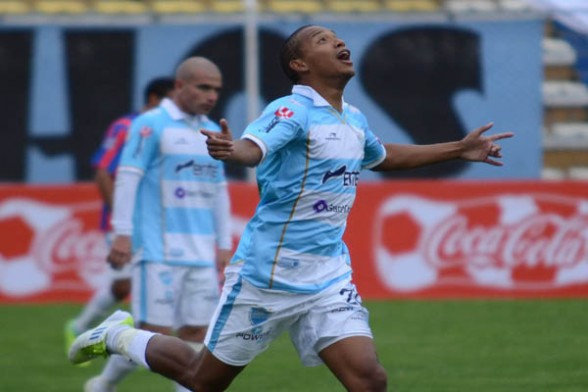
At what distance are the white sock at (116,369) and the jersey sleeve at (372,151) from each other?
2106 millimetres

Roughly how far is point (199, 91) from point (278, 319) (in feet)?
7.41

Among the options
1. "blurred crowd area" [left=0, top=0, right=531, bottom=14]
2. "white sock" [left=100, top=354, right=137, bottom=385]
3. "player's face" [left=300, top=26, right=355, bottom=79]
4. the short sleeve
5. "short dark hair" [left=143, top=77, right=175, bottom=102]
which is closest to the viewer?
"player's face" [left=300, top=26, right=355, bottom=79]


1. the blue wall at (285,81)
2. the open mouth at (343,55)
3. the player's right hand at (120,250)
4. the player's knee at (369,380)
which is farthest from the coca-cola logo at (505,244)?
the player's knee at (369,380)

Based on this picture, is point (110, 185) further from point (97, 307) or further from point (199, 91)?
point (199, 91)

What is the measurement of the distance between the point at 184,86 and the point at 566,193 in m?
6.99

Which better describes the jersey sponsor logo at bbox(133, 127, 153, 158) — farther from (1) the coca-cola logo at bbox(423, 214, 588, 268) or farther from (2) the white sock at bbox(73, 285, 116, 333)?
(1) the coca-cola logo at bbox(423, 214, 588, 268)

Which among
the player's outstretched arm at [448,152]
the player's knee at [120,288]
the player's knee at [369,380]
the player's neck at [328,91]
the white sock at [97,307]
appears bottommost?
the white sock at [97,307]

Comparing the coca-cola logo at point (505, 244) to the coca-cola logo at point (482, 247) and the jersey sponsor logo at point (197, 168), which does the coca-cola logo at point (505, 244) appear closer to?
the coca-cola logo at point (482, 247)

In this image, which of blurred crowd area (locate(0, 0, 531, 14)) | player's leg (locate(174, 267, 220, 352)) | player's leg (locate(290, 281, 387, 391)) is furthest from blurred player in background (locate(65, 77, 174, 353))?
blurred crowd area (locate(0, 0, 531, 14))

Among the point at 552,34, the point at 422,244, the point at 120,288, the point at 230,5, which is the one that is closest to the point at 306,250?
the point at 120,288

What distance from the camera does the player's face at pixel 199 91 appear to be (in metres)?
7.81

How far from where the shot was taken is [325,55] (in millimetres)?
5973

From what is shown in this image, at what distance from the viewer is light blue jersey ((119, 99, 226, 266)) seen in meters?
7.77

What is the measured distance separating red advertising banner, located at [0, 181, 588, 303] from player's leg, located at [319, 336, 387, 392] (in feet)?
25.8
